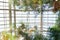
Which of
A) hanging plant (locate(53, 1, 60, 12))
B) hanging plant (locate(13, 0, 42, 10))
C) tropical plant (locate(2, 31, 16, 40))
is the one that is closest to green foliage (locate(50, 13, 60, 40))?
hanging plant (locate(53, 1, 60, 12))

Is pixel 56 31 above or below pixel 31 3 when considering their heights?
below

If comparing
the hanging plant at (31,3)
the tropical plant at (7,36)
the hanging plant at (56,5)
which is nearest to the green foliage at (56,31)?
the hanging plant at (56,5)

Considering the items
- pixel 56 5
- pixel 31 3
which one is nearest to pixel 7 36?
pixel 31 3

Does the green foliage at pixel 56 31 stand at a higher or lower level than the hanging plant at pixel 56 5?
lower

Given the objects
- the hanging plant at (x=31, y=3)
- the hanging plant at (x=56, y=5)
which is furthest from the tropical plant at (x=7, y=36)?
the hanging plant at (x=56, y=5)

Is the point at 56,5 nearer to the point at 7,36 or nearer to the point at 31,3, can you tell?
the point at 31,3

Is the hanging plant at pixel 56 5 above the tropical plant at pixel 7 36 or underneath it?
above

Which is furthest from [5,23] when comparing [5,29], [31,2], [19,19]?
[31,2]

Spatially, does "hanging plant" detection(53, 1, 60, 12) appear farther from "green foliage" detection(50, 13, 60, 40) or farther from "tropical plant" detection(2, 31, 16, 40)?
"tropical plant" detection(2, 31, 16, 40)

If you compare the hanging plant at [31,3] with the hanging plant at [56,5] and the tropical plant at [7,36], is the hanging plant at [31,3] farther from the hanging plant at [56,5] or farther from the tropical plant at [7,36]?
the tropical plant at [7,36]

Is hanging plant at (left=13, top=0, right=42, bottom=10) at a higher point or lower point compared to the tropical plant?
higher

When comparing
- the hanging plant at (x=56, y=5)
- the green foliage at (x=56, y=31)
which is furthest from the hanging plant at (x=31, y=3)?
the green foliage at (x=56, y=31)

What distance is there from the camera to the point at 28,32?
169 centimetres

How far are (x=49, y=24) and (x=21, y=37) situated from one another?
389 millimetres
